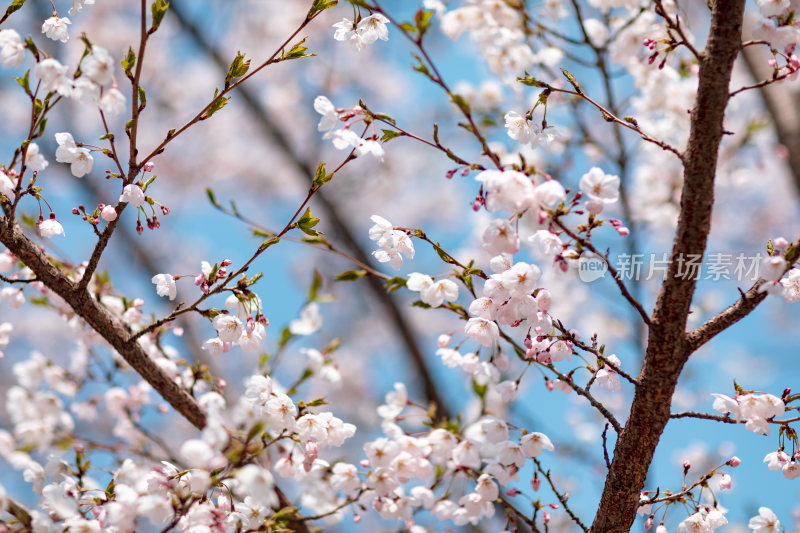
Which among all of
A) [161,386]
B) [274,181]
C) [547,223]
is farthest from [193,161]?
[547,223]

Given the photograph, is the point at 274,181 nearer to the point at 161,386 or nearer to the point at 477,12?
the point at 477,12

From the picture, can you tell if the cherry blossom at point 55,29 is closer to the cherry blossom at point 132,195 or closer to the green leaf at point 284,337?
the cherry blossom at point 132,195

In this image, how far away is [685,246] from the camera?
62.0 inches

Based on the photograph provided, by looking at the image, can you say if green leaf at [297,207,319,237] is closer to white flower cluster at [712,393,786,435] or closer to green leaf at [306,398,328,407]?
green leaf at [306,398,328,407]

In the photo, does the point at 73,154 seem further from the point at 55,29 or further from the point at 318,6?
the point at 318,6

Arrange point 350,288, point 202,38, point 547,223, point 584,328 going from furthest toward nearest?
point 350,288, point 584,328, point 202,38, point 547,223

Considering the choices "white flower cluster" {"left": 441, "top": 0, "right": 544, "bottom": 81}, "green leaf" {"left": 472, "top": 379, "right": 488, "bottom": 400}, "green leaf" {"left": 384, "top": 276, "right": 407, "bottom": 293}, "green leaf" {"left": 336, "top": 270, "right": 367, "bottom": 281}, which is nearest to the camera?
"green leaf" {"left": 384, "top": 276, "right": 407, "bottom": 293}

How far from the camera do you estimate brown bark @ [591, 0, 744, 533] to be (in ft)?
5.13

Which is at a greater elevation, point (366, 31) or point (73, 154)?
point (366, 31)

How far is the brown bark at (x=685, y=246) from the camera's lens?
5.13 ft

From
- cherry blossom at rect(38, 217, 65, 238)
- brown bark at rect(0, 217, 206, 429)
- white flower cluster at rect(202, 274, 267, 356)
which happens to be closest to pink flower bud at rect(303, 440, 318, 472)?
white flower cluster at rect(202, 274, 267, 356)

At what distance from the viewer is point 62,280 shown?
1.83 m

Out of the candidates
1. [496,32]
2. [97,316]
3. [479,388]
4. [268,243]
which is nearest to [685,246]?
[479,388]

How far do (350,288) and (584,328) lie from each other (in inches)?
129
